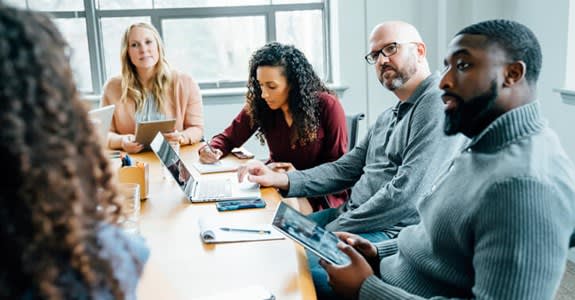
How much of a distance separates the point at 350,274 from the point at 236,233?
0.31 metres

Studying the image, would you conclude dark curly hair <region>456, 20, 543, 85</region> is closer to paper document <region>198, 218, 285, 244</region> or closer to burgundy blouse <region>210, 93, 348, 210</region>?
paper document <region>198, 218, 285, 244</region>

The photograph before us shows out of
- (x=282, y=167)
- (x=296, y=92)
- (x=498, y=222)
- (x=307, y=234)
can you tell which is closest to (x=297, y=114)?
(x=296, y=92)

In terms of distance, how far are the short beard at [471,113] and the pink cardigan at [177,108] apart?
1.76 meters

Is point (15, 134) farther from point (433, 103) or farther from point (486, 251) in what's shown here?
point (433, 103)

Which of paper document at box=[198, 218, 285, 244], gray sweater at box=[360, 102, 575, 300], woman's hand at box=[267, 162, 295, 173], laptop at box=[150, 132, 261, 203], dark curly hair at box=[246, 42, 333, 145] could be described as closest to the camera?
gray sweater at box=[360, 102, 575, 300]

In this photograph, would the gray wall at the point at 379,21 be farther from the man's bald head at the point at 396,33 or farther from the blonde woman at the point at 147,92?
the man's bald head at the point at 396,33

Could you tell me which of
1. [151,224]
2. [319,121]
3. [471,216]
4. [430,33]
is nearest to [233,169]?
[319,121]

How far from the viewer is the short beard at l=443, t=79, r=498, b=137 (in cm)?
108

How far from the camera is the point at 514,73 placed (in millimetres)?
1068

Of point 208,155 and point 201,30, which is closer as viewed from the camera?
point 208,155

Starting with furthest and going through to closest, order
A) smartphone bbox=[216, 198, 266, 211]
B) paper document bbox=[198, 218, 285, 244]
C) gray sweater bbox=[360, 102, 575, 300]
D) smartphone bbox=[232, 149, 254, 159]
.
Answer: smartphone bbox=[232, 149, 254, 159] < smartphone bbox=[216, 198, 266, 211] < paper document bbox=[198, 218, 285, 244] < gray sweater bbox=[360, 102, 575, 300]

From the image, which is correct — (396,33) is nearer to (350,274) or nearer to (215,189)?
(215,189)

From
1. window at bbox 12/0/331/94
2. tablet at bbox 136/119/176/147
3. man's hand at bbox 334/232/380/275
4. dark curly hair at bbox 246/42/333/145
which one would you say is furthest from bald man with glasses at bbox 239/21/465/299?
window at bbox 12/0/331/94

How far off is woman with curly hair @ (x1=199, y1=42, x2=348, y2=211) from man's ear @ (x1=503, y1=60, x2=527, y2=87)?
1139 millimetres
